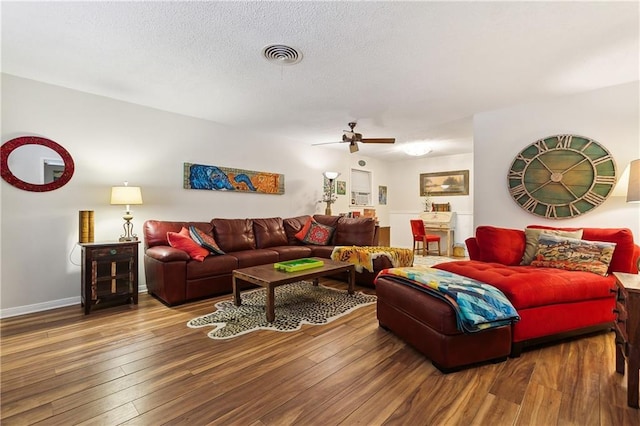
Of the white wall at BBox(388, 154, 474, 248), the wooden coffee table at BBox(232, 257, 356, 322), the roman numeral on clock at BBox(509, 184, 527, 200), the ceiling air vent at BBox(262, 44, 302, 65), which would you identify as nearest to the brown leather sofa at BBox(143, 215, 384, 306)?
the wooden coffee table at BBox(232, 257, 356, 322)

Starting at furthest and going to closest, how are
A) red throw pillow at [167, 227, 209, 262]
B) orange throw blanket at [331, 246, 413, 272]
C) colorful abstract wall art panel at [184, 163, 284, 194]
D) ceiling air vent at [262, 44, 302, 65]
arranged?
colorful abstract wall art panel at [184, 163, 284, 194] → orange throw blanket at [331, 246, 413, 272] → red throw pillow at [167, 227, 209, 262] → ceiling air vent at [262, 44, 302, 65]

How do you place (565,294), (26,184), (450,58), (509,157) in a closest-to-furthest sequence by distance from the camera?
(565,294), (450,58), (26,184), (509,157)

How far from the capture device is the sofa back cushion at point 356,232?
15.3 ft

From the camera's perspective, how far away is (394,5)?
187cm

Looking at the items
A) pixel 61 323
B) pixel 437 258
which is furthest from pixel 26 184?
pixel 437 258

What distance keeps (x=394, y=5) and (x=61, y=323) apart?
152 inches

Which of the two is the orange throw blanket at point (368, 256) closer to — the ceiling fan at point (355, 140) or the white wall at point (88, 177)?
the ceiling fan at point (355, 140)

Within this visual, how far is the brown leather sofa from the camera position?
3162 mm

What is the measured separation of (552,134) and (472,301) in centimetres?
297

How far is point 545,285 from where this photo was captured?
213 cm

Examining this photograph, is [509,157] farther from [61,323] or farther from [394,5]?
[61,323]

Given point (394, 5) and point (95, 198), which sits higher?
point (394, 5)

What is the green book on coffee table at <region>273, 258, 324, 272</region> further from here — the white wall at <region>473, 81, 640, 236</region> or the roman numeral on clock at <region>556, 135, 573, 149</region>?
Result: the roman numeral on clock at <region>556, 135, 573, 149</region>

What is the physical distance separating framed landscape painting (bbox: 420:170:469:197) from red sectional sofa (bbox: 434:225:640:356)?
4118mm
